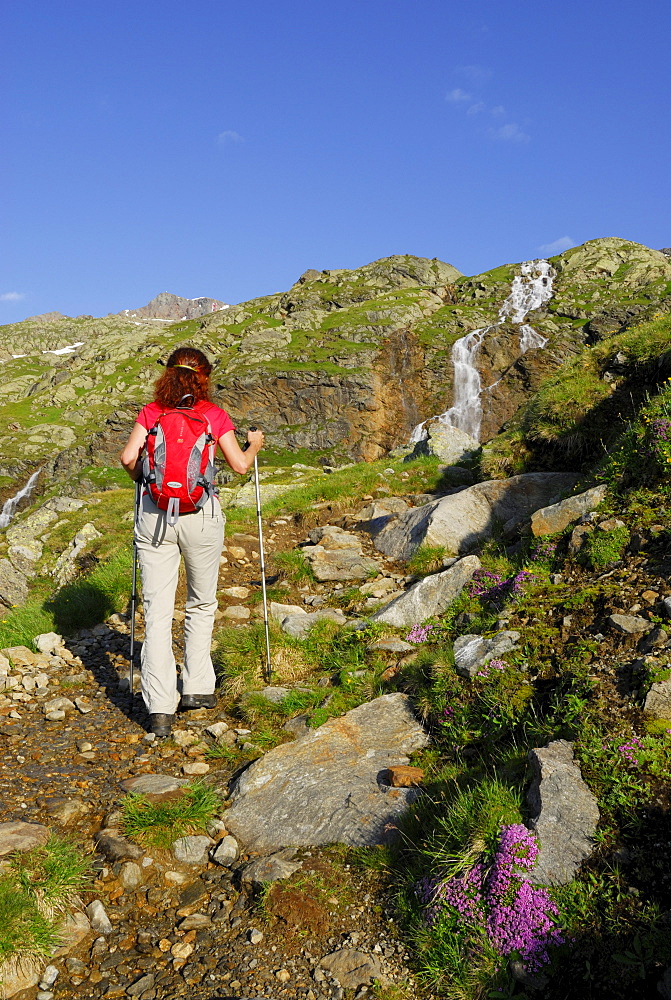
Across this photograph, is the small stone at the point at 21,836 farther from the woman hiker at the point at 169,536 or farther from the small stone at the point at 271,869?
the woman hiker at the point at 169,536

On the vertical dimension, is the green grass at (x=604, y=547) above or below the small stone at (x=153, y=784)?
above

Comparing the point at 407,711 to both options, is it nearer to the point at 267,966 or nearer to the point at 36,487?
the point at 267,966

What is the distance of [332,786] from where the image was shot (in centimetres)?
489

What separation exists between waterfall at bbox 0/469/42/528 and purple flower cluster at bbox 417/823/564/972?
75140 millimetres

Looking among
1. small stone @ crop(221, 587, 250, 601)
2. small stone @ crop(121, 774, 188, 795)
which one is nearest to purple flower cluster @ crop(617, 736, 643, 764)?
small stone @ crop(121, 774, 188, 795)

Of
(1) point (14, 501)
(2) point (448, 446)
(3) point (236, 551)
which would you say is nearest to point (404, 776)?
(3) point (236, 551)

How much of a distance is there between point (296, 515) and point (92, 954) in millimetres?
10591

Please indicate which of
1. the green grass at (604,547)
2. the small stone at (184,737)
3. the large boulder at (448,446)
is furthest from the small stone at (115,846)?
the large boulder at (448,446)

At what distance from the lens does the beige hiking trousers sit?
243 inches

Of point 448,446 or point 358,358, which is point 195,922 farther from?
point 358,358

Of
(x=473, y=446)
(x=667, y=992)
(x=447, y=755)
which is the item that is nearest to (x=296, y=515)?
(x=473, y=446)

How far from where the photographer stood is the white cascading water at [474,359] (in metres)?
72.1

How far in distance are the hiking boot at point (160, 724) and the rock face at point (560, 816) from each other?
12.6ft

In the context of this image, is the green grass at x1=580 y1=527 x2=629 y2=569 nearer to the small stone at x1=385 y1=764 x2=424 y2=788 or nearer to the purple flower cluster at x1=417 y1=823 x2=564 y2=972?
the small stone at x1=385 y1=764 x2=424 y2=788
